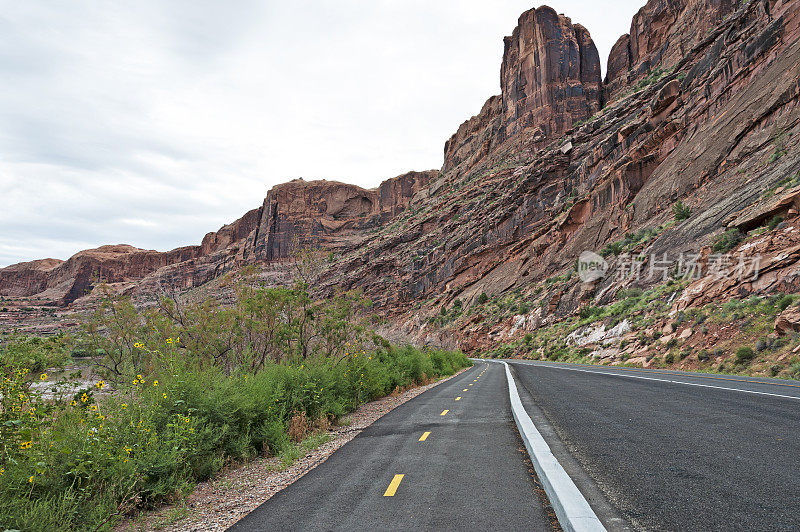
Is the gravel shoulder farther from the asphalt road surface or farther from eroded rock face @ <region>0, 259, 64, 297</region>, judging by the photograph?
eroded rock face @ <region>0, 259, 64, 297</region>

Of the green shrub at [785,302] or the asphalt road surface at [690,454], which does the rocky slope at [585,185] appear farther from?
the asphalt road surface at [690,454]

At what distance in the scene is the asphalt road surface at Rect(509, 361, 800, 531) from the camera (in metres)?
3.21

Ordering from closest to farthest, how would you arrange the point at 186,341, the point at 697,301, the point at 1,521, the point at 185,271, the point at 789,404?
the point at 1,521, the point at 789,404, the point at 186,341, the point at 697,301, the point at 185,271

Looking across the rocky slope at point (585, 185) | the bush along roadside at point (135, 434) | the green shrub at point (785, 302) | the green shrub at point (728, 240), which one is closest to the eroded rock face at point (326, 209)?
the rocky slope at point (585, 185)

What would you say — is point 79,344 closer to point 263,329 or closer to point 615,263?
point 263,329

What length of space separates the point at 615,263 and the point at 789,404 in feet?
119

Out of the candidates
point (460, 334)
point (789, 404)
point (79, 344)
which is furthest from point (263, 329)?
point (460, 334)

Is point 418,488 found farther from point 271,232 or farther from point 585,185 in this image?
point 271,232

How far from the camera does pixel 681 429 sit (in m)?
5.87

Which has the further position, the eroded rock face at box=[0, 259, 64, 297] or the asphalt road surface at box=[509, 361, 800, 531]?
the eroded rock face at box=[0, 259, 64, 297]

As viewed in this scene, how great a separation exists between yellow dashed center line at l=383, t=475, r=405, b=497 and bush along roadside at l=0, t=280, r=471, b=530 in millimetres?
2540

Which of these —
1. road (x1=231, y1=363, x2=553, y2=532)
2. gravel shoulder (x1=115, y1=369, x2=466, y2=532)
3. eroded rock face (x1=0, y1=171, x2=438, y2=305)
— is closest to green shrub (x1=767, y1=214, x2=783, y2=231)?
road (x1=231, y1=363, x2=553, y2=532)

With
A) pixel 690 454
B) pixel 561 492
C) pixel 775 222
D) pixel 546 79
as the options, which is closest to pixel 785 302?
pixel 775 222

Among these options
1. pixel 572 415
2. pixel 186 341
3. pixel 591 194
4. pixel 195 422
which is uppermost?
pixel 591 194
